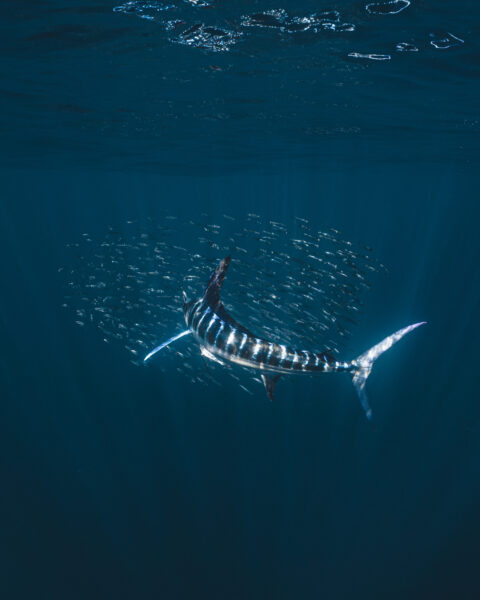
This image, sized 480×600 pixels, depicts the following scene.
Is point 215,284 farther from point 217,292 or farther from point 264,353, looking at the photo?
point 264,353

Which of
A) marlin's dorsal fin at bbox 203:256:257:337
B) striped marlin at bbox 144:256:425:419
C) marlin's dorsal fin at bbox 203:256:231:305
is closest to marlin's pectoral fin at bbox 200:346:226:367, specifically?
striped marlin at bbox 144:256:425:419

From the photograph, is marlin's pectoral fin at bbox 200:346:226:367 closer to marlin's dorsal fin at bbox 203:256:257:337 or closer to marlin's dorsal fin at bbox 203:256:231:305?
marlin's dorsal fin at bbox 203:256:257:337

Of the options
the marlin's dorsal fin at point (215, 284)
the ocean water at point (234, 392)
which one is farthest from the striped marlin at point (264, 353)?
the ocean water at point (234, 392)

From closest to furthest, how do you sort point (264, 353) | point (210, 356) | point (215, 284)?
point (264, 353), point (210, 356), point (215, 284)

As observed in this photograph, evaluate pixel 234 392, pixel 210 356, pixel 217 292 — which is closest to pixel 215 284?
pixel 217 292

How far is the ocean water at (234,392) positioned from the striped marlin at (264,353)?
3.73 feet

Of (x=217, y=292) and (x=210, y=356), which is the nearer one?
(x=210, y=356)

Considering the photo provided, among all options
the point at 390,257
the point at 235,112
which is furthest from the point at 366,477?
the point at 390,257

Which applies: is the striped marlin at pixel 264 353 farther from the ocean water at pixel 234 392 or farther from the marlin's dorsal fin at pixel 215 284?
the ocean water at pixel 234 392

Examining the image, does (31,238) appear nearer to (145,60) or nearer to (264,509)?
(145,60)

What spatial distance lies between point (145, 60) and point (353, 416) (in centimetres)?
1156

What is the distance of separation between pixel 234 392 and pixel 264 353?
294 inches

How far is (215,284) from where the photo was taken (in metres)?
7.26

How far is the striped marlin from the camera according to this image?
6.24m
